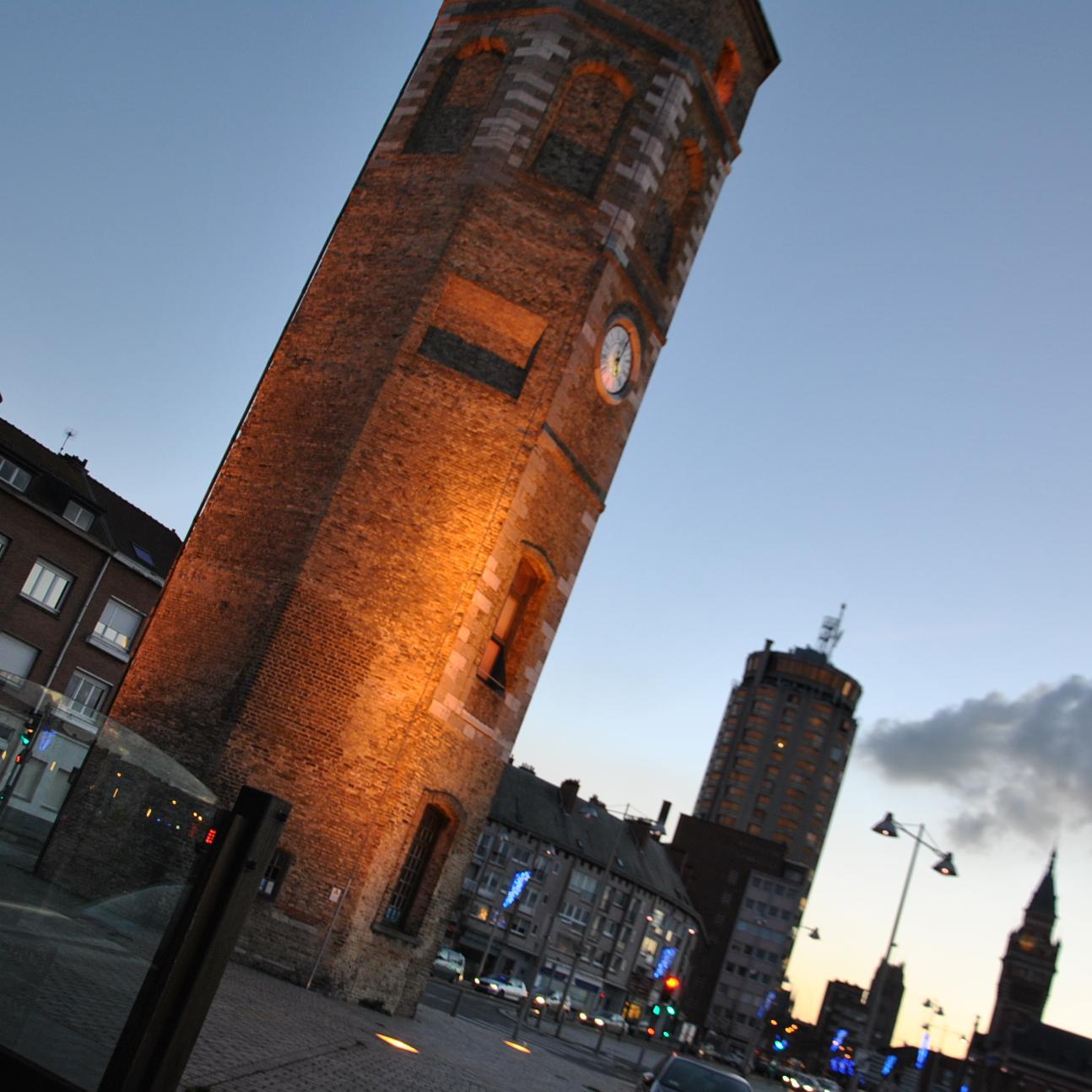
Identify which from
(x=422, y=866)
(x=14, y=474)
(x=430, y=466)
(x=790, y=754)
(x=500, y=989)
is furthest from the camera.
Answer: (x=790, y=754)

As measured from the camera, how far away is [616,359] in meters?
23.3

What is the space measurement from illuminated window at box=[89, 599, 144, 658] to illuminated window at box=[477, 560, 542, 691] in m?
21.4

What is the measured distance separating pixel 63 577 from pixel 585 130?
915 inches

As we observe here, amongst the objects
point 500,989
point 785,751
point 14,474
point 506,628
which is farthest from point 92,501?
point 785,751

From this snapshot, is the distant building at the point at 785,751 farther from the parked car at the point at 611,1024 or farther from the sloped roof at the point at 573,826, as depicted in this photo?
the parked car at the point at 611,1024

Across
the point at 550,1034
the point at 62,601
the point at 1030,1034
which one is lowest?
the point at 550,1034

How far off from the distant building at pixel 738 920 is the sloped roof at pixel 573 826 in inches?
1462

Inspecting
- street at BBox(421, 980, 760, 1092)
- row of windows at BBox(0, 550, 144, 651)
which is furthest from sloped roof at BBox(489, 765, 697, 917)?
row of windows at BBox(0, 550, 144, 651)

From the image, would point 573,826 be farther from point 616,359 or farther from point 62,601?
point 616,359

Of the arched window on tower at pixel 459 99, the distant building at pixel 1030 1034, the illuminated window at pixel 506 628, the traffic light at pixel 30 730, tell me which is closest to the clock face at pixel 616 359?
the illuminated window at pixel 506 628

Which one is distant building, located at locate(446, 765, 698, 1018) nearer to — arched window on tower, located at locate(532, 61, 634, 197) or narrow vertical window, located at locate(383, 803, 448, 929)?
narrow vertical window, located at locate(383, 803, 448, 929)

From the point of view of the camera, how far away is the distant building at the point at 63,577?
3472cm

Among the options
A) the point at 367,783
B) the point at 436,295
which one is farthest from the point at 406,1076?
the point at 436,295

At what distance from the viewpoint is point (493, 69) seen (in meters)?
23.7
